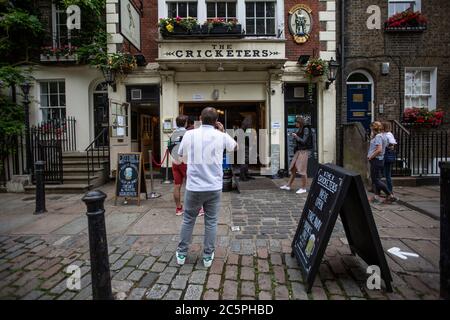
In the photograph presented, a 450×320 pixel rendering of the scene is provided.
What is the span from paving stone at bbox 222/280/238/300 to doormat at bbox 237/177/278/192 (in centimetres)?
450

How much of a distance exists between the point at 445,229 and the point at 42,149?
890 centimetres

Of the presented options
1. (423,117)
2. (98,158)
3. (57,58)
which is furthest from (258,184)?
(57,58)

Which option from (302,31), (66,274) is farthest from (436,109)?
(66,274)

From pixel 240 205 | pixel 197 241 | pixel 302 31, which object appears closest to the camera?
pixel 197 241

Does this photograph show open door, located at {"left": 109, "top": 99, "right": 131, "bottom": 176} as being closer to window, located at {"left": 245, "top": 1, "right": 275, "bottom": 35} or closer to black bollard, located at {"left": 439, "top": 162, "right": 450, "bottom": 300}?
window, located at {"left": 245, "top": 1, "right": 275, "bottom": 35}

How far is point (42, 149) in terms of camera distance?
765 cm

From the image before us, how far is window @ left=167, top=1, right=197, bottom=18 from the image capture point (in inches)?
358

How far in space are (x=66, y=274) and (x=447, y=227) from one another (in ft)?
→ 12.8

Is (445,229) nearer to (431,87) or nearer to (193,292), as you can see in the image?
(193,292)

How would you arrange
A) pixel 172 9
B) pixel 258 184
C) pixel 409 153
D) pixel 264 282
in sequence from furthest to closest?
pixel 172 9
pixel 409 153
pixel 258 184
pixel 264 282

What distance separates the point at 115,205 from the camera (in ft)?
19.2

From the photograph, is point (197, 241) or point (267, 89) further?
point (267, 89)

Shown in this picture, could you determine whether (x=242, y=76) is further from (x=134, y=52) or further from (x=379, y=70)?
(x=379, y=70)

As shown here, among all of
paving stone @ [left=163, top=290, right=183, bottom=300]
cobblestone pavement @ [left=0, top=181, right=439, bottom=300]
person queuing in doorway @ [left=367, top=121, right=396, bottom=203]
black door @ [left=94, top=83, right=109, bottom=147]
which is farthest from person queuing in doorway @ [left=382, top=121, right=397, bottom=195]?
black door @ [left=94, top=83, right=109, bottom=147]
